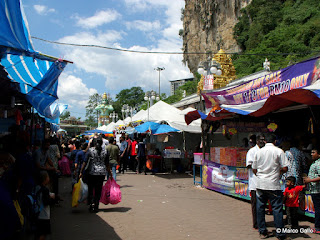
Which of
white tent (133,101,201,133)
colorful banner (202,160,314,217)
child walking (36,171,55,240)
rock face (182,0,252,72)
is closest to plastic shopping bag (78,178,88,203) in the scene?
child walking (36,171,55,240)

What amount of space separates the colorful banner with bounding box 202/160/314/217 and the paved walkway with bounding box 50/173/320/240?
253mm

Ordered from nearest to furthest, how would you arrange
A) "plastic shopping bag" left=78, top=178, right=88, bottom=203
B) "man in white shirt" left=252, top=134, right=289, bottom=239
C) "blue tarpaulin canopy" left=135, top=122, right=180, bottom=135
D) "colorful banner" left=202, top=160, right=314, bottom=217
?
"man in white shirt" left=252, top=134, right=289, bottom=239, "plastic shopping bag" left=78, top=178, right=88, bottom=203, "colorful banner" left=202, top=160, right=314, bottom=217, "blue tarpaulin canopy" left=135, top=122, right=180, bottom=135

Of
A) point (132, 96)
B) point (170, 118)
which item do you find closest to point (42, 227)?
point (170, 118)

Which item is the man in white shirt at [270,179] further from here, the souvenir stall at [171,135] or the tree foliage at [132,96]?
the tree foliage at [132,96]

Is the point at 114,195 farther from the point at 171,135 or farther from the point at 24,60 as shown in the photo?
the point at 171,135

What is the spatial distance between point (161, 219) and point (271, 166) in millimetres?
2709

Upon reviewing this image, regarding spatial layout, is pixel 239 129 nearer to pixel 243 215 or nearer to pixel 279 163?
pixel 243 215

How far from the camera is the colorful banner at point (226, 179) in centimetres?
820

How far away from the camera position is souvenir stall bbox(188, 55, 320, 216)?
7504mm

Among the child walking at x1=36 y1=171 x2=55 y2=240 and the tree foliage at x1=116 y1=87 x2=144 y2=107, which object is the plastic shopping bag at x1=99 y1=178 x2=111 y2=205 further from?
the tree foliage at x1=116 y1=87 x2=144 y2=107

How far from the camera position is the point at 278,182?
5035mm

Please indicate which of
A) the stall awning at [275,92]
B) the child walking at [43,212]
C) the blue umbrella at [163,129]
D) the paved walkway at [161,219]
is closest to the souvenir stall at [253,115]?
→ the stall awning at [275,92]

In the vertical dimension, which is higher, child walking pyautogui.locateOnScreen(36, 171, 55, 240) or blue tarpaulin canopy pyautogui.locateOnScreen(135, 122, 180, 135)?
blue tarpaulin canopy pyautogui.locateOnScreen(135, 122, 180, 135)

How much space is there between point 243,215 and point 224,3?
71.0 meters
